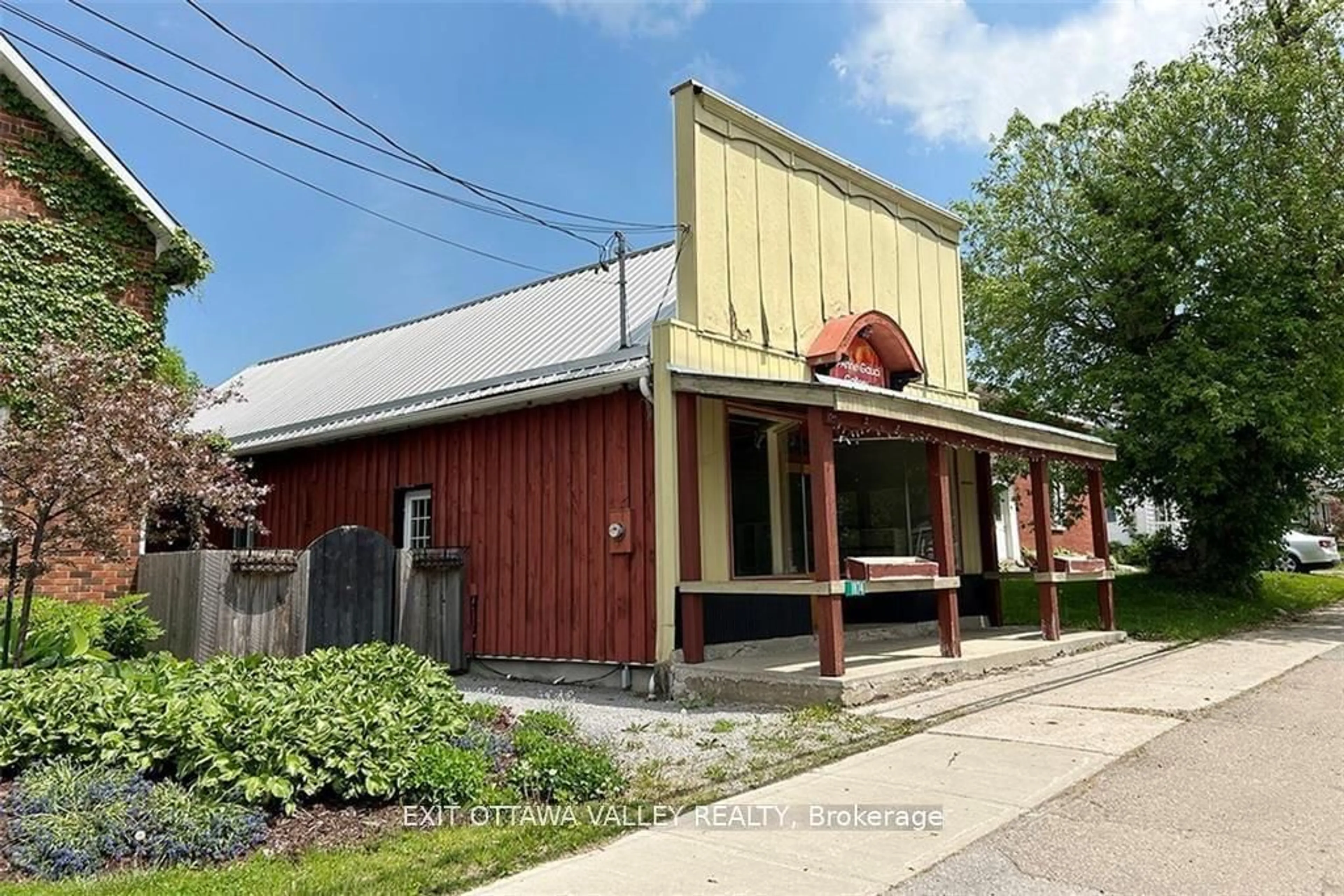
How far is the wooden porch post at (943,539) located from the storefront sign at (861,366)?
198 cm

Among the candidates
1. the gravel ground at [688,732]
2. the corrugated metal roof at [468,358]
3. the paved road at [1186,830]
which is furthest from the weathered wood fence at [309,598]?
the paved road at [1186,830]

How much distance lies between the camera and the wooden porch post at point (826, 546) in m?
7.80

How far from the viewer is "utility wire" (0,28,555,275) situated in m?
9.00

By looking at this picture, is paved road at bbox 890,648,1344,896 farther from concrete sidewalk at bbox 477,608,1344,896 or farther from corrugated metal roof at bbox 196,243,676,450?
corrugated metal roof at bbox 196,243,676,450

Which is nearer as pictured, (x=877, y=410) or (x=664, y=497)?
(x=877, y=410)

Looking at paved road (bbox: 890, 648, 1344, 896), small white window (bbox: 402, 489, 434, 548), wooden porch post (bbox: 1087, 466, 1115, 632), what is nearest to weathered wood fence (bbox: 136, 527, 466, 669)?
small white window (bbox: 402, 489, 434, 548)

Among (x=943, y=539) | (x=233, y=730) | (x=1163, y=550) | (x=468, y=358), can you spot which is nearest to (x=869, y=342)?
(x=943, y=539)

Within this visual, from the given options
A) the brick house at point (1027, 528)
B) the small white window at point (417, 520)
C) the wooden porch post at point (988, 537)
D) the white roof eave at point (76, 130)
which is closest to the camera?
the white roof eave at point (76, 130)

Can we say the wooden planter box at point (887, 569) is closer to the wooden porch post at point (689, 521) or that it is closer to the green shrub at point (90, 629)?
the wooden porch post at point (689, 521)

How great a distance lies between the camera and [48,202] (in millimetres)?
10375

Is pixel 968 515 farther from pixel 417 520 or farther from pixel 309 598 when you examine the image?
pixel 309 598

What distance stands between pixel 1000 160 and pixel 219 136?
15.9 m

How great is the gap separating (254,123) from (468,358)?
13.2ft

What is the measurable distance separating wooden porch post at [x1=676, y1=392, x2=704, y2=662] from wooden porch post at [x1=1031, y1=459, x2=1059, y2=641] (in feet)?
13.9
